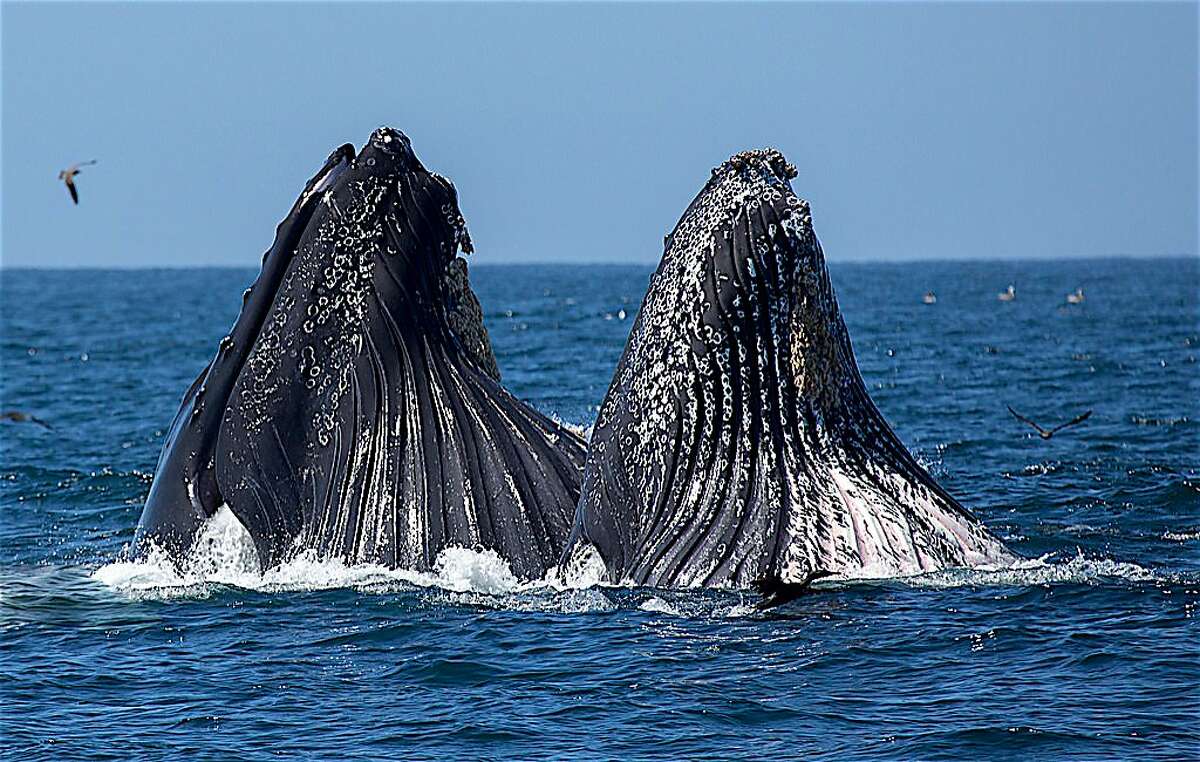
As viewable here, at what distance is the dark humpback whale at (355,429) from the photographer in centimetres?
1059

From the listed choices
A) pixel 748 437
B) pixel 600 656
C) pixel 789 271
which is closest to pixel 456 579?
pixel 600 656

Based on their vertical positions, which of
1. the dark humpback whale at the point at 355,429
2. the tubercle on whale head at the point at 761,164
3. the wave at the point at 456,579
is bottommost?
the wave at the point at 456,579

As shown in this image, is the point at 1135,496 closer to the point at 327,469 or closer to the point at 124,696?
the point at 327,469

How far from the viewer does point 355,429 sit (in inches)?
421

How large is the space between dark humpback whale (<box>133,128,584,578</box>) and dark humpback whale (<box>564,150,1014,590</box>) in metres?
0.71

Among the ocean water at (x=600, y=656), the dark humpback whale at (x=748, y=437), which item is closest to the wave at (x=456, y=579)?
the ocean water at (x=600, y=656)

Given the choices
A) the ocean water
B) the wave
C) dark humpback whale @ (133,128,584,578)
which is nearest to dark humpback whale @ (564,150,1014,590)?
the wave

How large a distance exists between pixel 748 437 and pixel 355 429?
2221mm

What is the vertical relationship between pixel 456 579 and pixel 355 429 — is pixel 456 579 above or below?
below

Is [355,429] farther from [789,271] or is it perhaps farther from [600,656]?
[789,271]

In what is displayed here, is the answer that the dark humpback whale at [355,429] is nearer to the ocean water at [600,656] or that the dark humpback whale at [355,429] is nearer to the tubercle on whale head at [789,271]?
the ocean water at [600,656]

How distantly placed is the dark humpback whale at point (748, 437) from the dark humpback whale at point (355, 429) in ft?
2.33

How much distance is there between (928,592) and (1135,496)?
5687 mm

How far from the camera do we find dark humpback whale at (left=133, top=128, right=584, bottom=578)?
34.7ft
